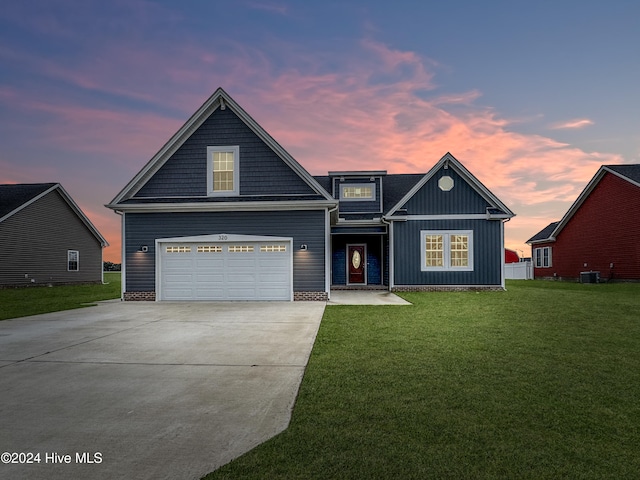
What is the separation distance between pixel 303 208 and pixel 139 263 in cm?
688

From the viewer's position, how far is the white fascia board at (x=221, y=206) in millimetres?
14414

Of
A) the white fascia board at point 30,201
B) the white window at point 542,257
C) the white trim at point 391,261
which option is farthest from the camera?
the white window at point 542,257

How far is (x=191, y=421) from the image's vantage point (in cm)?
367

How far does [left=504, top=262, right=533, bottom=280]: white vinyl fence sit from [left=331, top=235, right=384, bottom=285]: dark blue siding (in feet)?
54.9

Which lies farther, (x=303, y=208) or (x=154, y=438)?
(x=303, y=208)

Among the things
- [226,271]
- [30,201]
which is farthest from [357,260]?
[30,201]

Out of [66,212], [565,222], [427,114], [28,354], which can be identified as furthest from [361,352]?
[66,212]

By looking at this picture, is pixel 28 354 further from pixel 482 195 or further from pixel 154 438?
pixel 482 195

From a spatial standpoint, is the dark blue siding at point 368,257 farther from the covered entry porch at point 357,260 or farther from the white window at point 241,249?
the white window at point 241,249

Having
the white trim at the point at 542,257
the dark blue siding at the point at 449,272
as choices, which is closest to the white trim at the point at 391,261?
the dark blue siding at the point at 449,272

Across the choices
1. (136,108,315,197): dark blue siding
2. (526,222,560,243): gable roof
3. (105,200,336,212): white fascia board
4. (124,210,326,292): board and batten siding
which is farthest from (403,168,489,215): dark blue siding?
(526,222,560,243): gable roof

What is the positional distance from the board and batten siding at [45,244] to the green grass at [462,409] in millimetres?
25119

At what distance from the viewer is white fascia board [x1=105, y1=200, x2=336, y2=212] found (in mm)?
14414

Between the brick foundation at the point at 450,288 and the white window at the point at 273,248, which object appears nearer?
the white window at the point at 273,248
